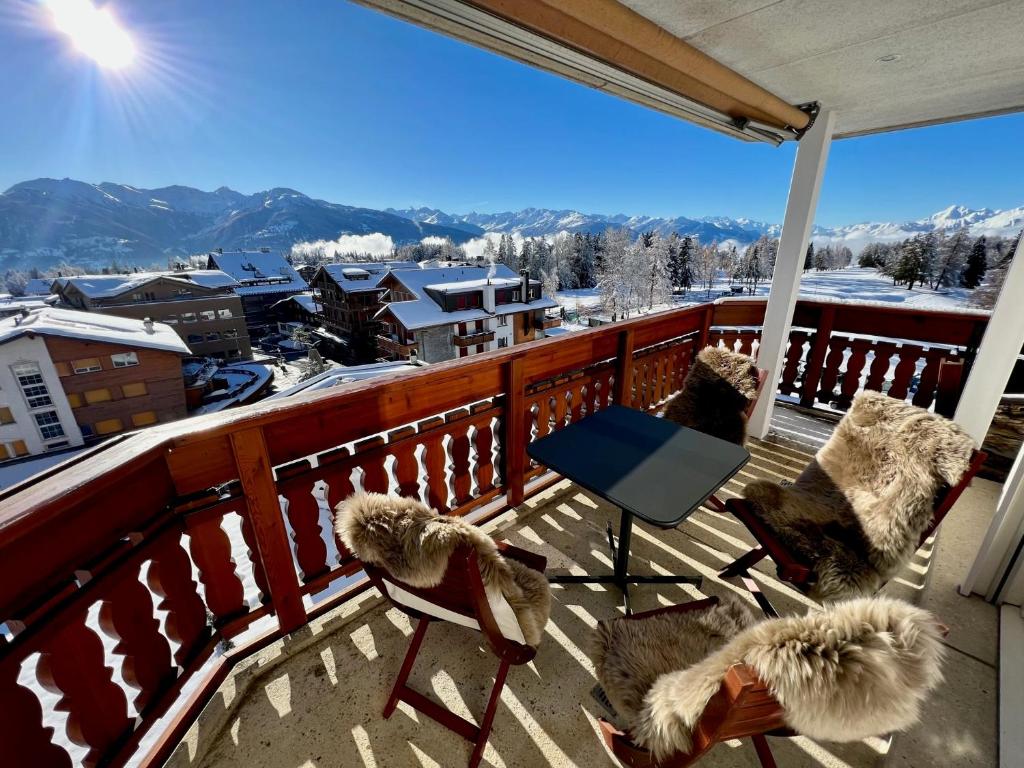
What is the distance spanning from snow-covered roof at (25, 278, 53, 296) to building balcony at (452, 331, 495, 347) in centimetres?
1831

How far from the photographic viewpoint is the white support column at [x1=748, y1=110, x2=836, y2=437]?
273 centimetres

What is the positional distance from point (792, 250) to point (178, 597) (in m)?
4.09

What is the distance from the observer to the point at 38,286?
59.8ft

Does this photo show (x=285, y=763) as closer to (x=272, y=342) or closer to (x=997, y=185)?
(x=997, y=185)

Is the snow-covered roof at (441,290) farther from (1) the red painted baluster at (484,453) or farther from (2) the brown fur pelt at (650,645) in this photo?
(2) the brown fur pelt at (650,645)

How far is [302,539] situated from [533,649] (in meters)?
1.11

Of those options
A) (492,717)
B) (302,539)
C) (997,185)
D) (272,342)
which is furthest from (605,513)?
(272,342)

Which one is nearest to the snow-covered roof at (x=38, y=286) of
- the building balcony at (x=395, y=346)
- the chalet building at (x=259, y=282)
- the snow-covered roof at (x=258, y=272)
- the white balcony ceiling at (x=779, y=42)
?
the chalet building at (x=259, y=282)

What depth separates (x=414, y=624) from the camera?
1716mm

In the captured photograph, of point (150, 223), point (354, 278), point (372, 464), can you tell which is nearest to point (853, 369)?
point (372, 464)

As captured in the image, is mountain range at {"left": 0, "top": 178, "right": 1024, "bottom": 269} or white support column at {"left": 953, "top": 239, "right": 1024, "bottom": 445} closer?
white support column at {"left": 953, "top": 239, "right": 1024, "bottom": 445}

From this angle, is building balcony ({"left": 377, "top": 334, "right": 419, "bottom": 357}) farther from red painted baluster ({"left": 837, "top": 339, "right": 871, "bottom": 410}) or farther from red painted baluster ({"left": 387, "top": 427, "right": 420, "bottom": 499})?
red painted baluster ({"left": 387, "top": 427, "right": 420, "bottom": 499})

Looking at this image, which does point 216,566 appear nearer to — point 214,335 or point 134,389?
point 134,389

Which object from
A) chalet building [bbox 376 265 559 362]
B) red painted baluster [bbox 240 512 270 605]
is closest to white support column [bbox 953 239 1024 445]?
red painted baluster [bbox 240 512 270 605]
